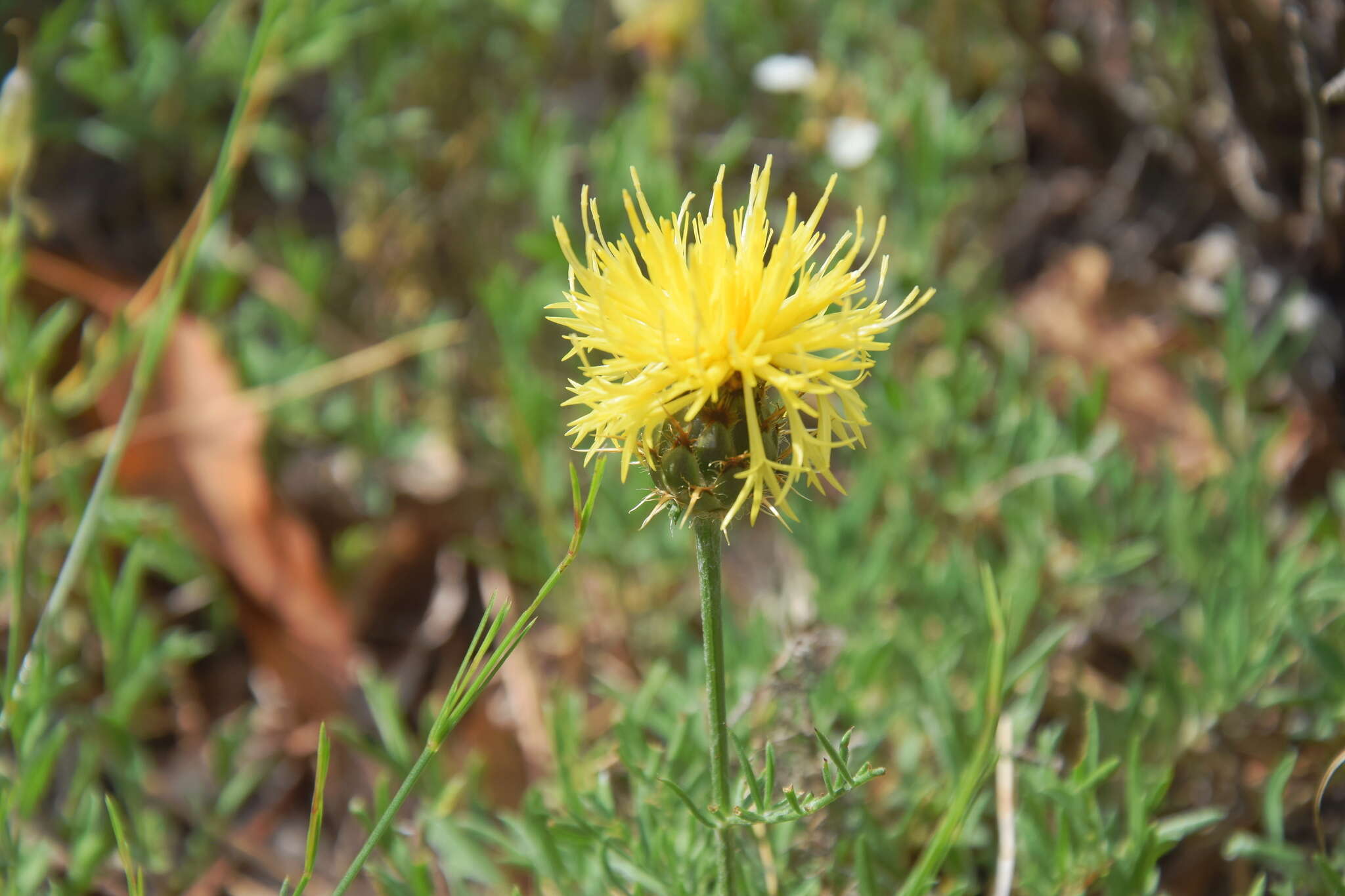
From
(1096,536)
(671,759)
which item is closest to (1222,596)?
(1096,536)

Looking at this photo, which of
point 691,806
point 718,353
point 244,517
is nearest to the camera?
point 718,353

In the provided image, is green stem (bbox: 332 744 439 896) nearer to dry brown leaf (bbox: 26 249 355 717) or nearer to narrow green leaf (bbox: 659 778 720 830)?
narrow green leaf (bbox: 659 778 720 830)

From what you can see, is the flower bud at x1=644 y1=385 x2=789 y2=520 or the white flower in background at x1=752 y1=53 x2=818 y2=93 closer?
the flower bud at x1=644 y1=385 x2=789 y2=520

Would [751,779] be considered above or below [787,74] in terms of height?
below

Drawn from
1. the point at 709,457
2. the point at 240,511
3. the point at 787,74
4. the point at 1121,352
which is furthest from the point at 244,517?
the point at 1121,352

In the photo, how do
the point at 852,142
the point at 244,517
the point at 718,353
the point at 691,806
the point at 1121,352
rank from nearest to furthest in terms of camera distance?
the point at 718,353 → the point at 691,806 → the point at 244,517 → the point at 852,142 → the point at 1121,352

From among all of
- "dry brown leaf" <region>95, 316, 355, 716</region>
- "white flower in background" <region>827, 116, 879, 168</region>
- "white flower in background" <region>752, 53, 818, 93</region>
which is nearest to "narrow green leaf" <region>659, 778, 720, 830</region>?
"dry brown leaf" <region>95, 316, 355, 716</region>

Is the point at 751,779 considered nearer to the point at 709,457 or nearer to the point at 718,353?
the point at 709,457
